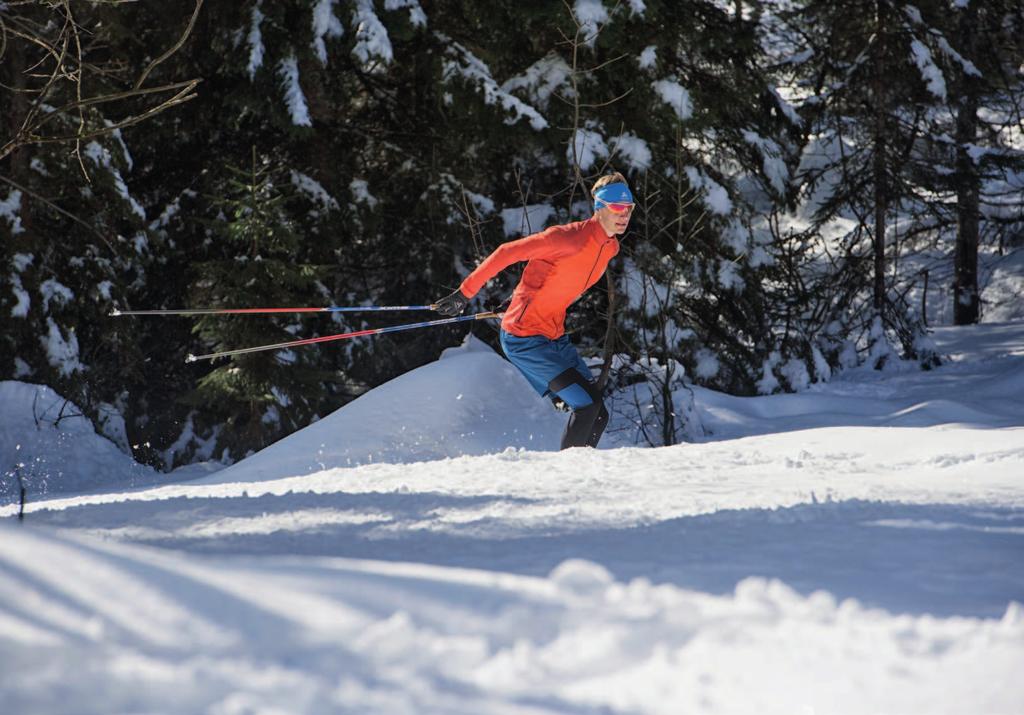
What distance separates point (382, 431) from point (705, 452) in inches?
146

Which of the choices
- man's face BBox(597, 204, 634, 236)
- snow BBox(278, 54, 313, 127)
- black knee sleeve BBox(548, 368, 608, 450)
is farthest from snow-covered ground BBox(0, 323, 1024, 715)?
snow BBox(278, 54, 313, 127)

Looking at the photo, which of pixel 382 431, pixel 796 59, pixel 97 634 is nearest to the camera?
pixel 97 634

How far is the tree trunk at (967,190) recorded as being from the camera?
1398cm

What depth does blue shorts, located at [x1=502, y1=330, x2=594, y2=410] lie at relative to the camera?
238 inches

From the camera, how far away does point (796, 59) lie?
1480 centimetres

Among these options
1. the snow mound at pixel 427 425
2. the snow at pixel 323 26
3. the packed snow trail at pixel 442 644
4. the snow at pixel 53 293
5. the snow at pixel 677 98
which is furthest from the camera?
the snow at pixel 53 293

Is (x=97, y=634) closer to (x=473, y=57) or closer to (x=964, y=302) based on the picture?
(x=473, y=57)

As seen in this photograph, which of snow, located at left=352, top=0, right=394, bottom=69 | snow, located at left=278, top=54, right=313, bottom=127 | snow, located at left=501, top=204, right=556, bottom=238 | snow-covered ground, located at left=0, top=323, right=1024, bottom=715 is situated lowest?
snow-covered ground, located at left=0, top=323, right=1024, bottom=715

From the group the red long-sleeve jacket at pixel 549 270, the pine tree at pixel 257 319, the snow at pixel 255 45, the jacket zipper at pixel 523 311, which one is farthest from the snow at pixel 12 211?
the jacket zipper at pixel 523 311

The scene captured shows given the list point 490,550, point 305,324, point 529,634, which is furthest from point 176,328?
point 529,634

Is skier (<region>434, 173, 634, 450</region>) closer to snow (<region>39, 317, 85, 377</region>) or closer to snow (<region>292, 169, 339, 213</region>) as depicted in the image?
snow (<region>292, 169, 339, 213</region>)

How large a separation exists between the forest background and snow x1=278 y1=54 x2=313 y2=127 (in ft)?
0.11

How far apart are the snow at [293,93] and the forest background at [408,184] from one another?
3 cm

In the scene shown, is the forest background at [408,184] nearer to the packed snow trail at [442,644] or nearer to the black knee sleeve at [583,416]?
the black knee sleeve at [583,416]
